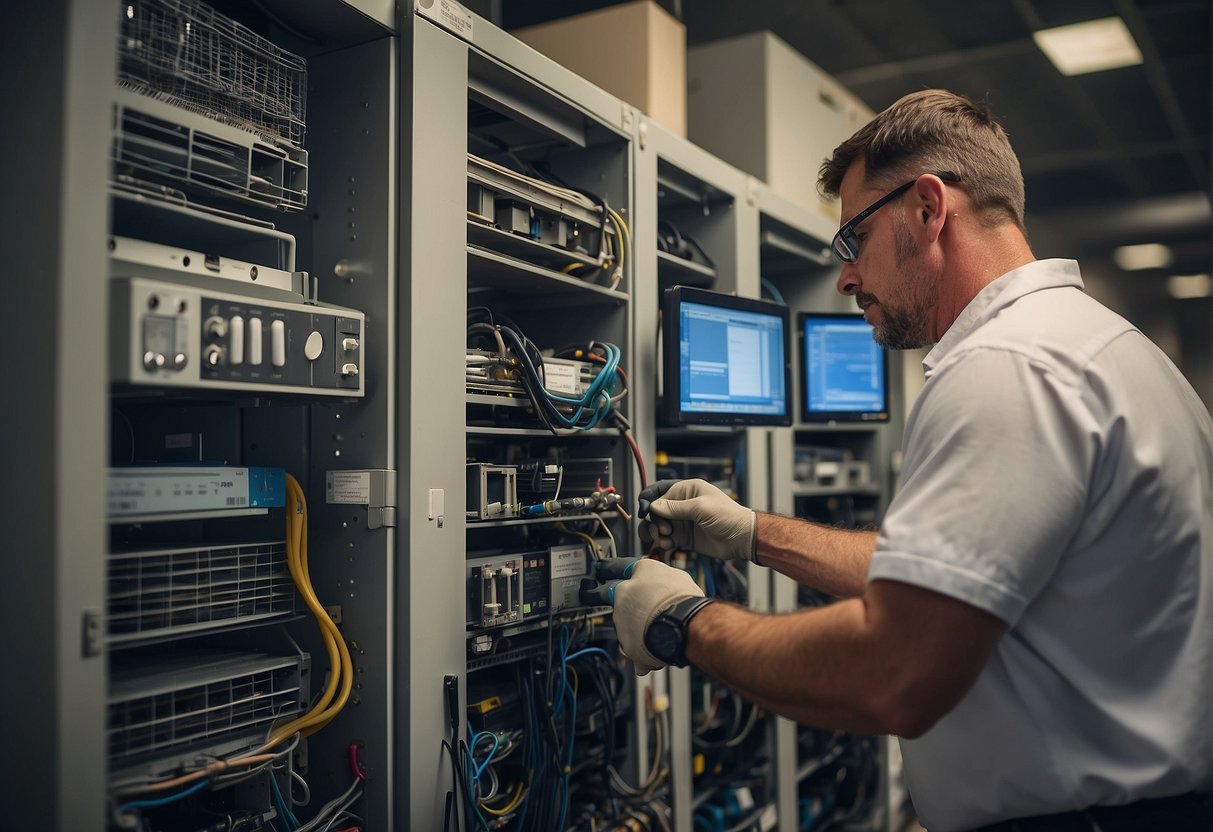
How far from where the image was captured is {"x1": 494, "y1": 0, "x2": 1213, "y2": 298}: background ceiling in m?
3.85

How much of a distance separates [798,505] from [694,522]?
4.20ft

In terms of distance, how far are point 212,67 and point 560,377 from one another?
810mm

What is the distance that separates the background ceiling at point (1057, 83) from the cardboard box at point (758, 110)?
74cm

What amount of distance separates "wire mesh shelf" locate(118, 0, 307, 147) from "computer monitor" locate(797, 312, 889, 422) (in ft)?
6.12

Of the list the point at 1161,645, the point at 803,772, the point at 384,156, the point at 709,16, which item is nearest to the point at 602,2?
the point at 709,16

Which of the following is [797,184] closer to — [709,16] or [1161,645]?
[709,16]

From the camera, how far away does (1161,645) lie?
108 cm

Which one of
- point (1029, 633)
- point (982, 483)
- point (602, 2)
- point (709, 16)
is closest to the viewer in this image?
point (982, 483)

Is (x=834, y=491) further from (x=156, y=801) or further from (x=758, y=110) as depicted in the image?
(x=156, y=801)

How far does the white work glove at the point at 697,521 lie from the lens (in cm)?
176

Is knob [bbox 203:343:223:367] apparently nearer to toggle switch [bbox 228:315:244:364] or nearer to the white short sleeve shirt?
toggle switch [bbox 228:315:244:364]

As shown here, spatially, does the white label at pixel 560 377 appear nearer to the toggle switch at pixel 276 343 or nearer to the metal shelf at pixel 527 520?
the metal shelf at pixel 527 520

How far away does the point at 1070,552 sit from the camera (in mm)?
1062

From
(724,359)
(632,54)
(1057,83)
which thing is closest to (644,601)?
(724,359)
